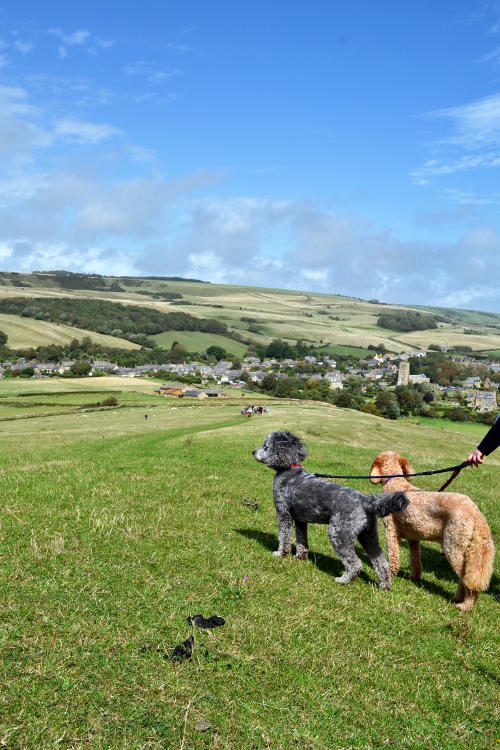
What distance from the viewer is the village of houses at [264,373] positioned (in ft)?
395

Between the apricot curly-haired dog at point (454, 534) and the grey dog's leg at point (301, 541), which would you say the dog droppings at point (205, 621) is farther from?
the apricot curly-haired dog at point (454, 534)

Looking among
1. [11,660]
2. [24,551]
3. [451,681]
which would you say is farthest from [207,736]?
[24,551]

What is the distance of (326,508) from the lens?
8.73 meters

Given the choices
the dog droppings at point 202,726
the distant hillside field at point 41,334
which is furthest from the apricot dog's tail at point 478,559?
the distant hillside field at point 41,334

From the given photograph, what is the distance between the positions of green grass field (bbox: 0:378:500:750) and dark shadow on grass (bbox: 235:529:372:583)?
6cm

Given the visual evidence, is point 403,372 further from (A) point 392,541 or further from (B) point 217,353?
→ (A) point 392,541

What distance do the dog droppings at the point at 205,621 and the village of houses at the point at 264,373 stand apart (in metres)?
91.0

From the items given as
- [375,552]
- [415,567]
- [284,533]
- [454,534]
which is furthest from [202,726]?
[415,567]

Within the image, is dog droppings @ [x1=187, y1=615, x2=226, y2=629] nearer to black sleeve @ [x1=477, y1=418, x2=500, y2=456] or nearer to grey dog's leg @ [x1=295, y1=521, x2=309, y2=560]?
grey dog's leg @ [x1=295, y1=521, x2=309, y2=560]

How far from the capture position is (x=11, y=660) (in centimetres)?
576

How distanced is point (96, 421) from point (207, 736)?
177 feet

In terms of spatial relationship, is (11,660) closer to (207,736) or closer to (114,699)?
(114,699)

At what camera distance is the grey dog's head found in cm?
980

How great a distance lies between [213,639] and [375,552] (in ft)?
10.8
